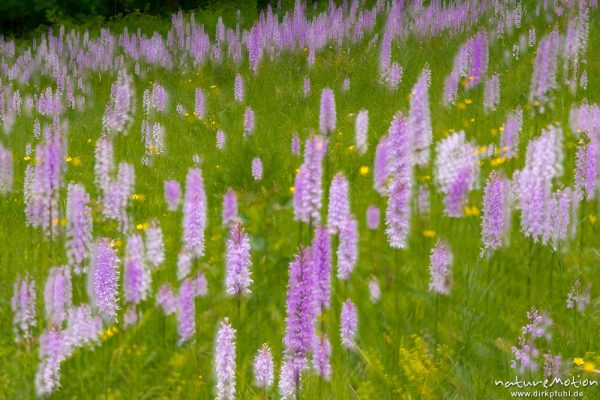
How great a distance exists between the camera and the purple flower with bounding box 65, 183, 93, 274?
10.6 ft

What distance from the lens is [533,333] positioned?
2.47 m

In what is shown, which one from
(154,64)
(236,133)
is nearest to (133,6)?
(154,64)

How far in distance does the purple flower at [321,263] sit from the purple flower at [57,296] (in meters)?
0.94

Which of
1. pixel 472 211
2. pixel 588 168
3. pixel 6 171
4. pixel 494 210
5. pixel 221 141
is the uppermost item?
pixel 221 141

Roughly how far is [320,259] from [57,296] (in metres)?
1.00

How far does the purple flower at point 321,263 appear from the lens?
215 cm

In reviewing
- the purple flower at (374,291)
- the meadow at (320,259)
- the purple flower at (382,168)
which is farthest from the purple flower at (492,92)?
the purple flower at (374,291)

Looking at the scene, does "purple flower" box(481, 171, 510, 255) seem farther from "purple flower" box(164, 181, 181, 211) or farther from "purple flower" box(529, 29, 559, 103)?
"purple flower" box(164, 181, 181, 211)

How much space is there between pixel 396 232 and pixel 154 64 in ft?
26.1

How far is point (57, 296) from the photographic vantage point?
100 inches

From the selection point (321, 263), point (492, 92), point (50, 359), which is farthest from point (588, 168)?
point (492, 92)

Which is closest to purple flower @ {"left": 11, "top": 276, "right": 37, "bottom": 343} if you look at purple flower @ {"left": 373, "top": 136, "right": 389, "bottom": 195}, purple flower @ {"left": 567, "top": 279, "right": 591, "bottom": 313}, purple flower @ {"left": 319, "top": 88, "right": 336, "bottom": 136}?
purple flower @ {"left": 373, "top": 136, "right": 389, "bottom": 195}

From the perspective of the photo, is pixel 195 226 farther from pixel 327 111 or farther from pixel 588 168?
pixel 588 168

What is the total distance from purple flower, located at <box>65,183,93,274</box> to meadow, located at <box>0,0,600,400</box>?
0.05ft
